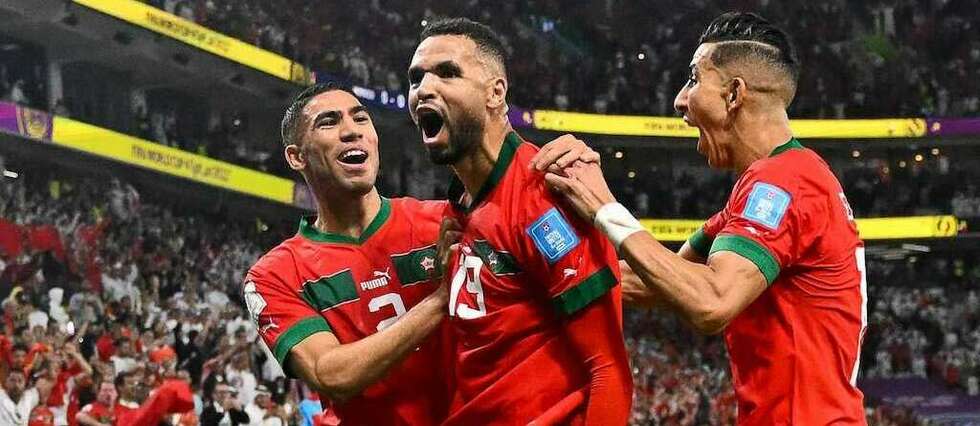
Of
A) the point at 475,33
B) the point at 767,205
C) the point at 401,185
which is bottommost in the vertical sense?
the point at 401,185

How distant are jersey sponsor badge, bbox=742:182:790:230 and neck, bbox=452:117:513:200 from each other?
733mm

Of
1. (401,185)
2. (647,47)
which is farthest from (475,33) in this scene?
(647,47)

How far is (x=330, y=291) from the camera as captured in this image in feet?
13.5

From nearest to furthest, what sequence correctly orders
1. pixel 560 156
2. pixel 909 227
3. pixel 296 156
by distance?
pixel 560 156, pixel 296 156, pixel 909 227

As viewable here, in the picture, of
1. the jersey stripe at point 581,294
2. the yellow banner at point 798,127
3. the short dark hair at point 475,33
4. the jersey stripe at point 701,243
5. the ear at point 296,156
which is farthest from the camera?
the yellow banner at point 798,127

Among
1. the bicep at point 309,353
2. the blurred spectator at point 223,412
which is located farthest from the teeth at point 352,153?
the blurred spectator at point 223,412

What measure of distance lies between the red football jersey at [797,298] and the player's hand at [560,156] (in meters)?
0.46

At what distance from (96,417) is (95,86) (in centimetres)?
1689

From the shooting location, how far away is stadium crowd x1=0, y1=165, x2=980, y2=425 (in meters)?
10.7

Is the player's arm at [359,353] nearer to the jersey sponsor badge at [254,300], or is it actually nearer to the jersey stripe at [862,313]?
the jersey sponsor badge at [254,300]

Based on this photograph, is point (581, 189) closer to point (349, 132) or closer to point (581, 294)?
point (581, 294)

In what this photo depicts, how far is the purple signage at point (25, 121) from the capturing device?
18703 mm

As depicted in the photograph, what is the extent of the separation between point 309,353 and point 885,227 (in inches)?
1134

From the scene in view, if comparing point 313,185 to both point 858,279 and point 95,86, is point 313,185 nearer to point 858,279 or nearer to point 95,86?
point 858,279
